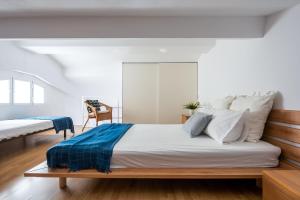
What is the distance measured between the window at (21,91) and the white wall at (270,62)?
4694 mm

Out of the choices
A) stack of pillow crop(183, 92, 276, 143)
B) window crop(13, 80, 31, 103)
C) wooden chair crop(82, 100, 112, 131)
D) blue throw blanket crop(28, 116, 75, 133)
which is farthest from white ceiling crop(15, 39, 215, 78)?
stack of pillow crop(183, 92, 276, 143)

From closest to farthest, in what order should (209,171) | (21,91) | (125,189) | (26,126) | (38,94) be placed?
(209,171) → (125,189) → (26,126) → (21,91) → (38,94)

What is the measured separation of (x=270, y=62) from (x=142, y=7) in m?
1.62

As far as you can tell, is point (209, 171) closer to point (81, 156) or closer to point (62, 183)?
point (81, 156)

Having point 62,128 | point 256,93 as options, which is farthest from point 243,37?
point 62,128

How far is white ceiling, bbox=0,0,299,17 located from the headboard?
3.79 ft

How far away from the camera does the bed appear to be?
126 inches

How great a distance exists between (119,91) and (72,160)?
4836mm

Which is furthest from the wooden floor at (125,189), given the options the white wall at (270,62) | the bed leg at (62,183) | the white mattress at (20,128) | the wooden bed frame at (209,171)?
the white wall at (270,62)

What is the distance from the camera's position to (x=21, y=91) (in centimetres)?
518

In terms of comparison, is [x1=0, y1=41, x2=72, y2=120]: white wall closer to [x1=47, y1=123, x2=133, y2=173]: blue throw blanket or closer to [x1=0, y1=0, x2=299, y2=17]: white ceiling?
[x1=0, y1=0, x2=299, y2=17]: white ceiling

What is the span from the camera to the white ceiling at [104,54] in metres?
4.42

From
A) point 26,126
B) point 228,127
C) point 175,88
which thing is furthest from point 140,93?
point 228,127

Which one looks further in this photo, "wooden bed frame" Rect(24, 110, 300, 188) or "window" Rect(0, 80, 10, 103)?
"window" Rect(0, 80, 10, 103)
